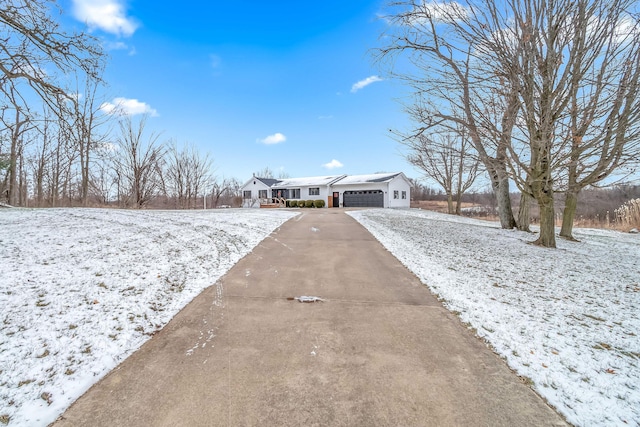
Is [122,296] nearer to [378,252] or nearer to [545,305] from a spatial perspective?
[378,252]

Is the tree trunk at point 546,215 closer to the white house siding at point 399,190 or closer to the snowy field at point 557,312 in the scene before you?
the snowy field at point 557,312

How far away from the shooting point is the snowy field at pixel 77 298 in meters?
2.26

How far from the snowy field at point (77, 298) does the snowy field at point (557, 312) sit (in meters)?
3.90

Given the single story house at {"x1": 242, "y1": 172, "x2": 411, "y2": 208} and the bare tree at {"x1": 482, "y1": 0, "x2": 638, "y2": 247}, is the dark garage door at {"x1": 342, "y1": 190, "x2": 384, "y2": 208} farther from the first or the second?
the bare tree at {"x1": 482, "y1": 0, "x2": 638, "y2": 247}

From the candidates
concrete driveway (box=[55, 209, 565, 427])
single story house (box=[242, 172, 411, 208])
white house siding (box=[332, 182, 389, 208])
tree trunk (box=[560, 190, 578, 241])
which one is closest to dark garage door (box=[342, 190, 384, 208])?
single story house (box=[242, 172, 411, 208])

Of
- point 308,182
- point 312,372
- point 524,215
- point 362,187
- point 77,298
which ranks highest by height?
point 308,182

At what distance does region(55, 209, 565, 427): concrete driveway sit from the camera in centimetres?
199

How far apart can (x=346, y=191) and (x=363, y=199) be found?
7.18ft

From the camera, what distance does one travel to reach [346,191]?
29828mm

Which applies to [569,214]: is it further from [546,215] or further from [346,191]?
[346,191]

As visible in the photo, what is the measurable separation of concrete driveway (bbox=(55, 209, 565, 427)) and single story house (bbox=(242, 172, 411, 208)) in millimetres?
24141

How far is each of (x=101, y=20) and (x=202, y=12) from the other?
4932 mm

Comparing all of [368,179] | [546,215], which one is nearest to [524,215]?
[546,215]

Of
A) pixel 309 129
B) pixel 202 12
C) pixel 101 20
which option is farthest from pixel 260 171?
pixel 101 20
